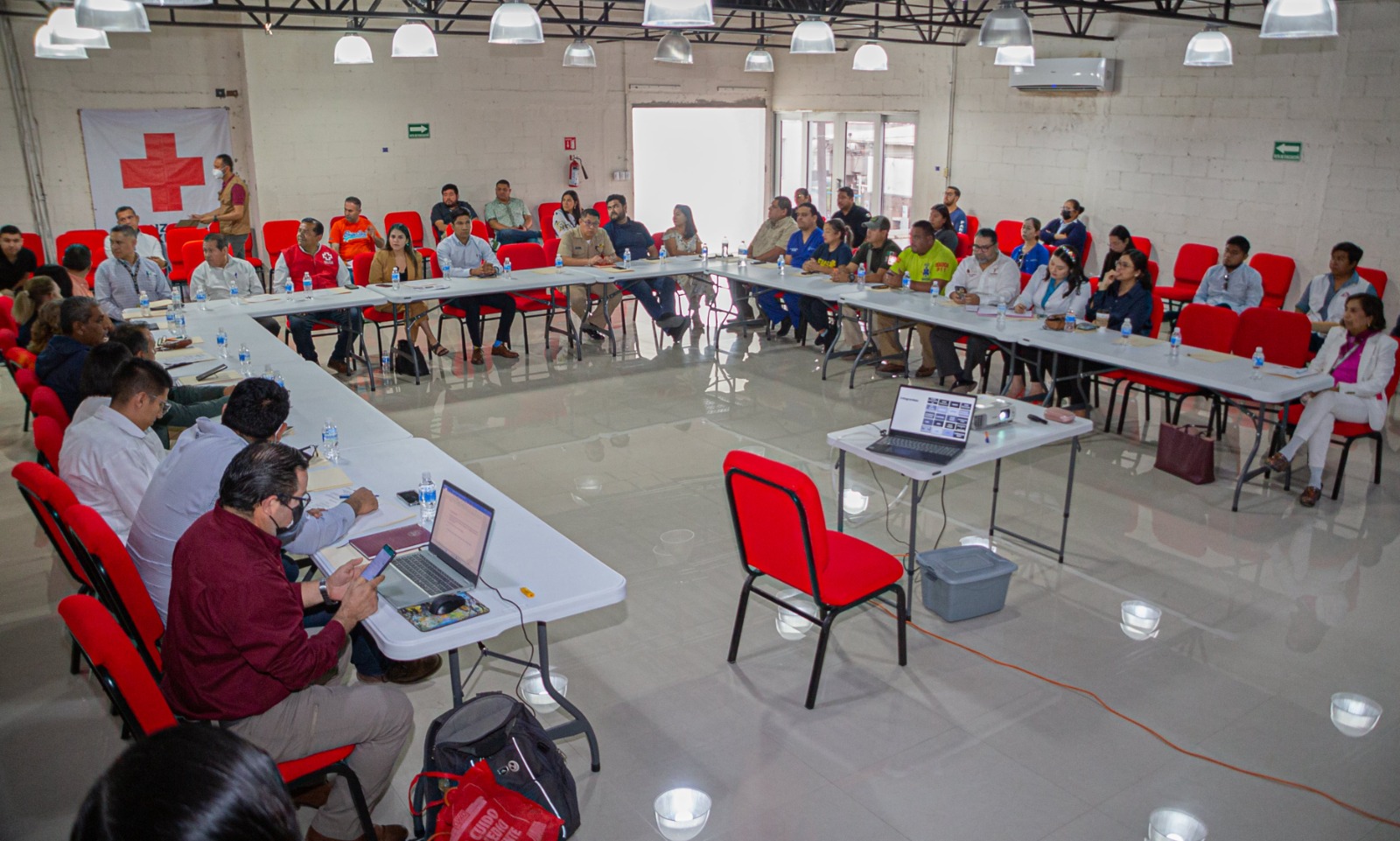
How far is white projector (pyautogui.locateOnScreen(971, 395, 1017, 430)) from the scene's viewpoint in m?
4.44

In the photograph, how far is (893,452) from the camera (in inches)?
165

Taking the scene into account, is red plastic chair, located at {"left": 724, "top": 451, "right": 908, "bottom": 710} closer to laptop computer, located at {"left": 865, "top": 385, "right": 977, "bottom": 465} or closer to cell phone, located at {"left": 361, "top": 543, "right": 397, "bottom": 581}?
laptop computer, located at {"left": 865, "top": 385, "right": 977, "bottom": 465}

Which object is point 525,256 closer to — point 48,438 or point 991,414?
point 48,438

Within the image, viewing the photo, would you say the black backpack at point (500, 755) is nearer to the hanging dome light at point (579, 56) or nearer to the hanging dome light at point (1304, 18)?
the hanging dome light at point (1304, 18)

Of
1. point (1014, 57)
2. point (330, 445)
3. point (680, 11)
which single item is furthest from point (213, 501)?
point (1014, 57)

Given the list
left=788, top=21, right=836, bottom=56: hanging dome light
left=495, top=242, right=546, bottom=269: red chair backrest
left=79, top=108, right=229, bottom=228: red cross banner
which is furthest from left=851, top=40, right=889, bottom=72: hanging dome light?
left=79, top=108, right=229, bottom=228: red cross banner

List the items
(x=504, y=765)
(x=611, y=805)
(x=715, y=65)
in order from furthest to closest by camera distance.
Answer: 1. (x=715, y=65)
2. (x=611, y=805)
3. (x=504, y=765)

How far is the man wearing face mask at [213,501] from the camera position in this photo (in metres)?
3.08

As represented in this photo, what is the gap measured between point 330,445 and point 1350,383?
5.22 m

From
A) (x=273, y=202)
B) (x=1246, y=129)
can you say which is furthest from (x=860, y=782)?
(x=273, y=202)

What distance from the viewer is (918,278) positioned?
8000 mm

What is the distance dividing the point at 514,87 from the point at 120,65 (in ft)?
14.2

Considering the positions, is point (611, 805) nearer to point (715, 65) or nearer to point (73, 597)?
point (73, 597)

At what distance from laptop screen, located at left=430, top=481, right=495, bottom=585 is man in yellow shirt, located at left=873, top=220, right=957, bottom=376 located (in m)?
5.13
